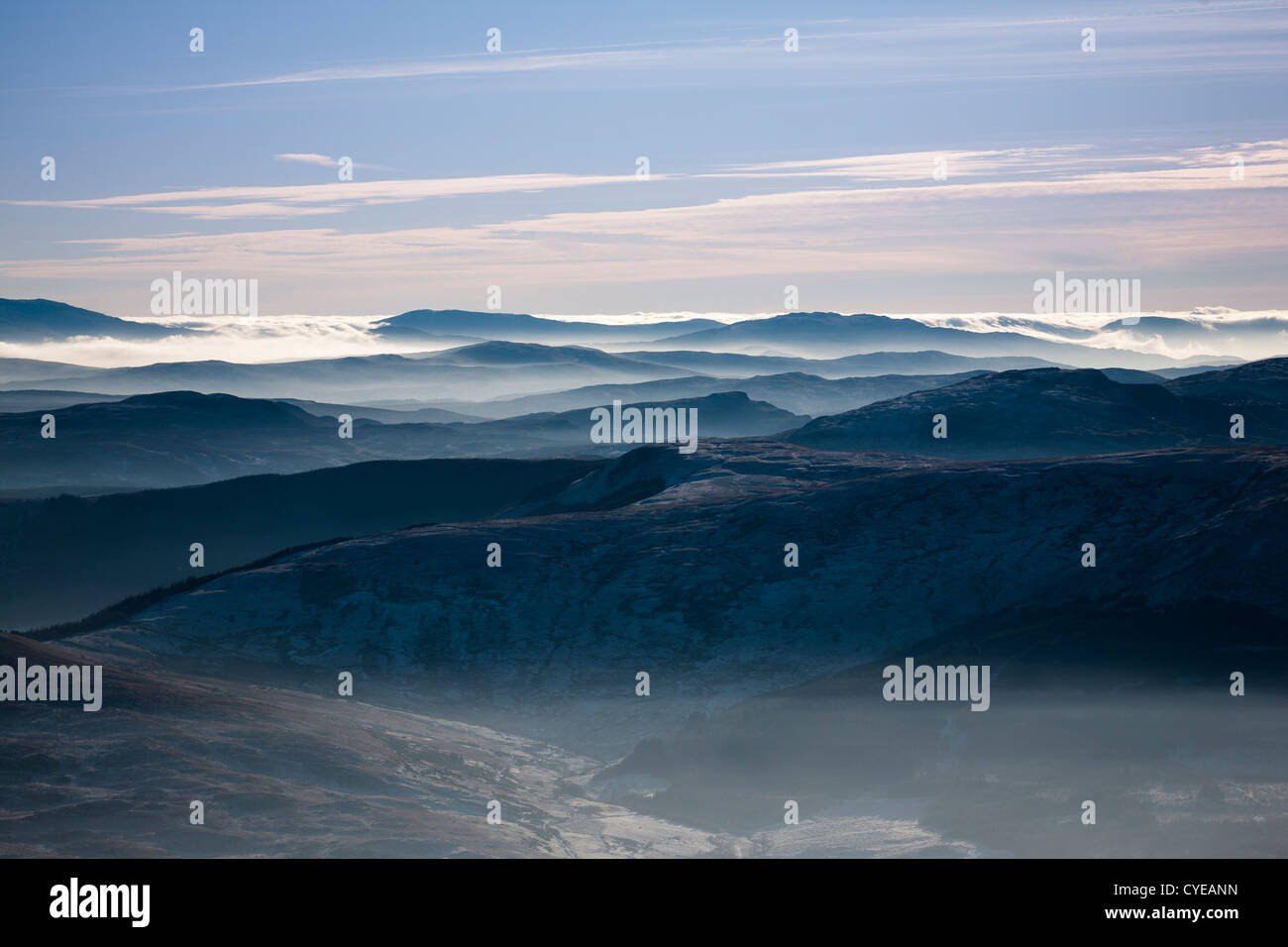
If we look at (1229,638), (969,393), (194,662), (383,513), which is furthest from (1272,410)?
(194,662)

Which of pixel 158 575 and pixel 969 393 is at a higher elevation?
pixel 969 393

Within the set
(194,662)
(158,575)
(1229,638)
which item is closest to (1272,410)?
(1229,638)

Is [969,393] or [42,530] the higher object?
[969,393]

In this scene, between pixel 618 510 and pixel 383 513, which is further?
pixel 383 513

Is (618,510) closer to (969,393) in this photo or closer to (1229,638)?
(1229,638)

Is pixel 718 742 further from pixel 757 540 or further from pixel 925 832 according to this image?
pixel 757 540

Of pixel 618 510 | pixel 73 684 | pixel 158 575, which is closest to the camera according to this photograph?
pixel 73 684

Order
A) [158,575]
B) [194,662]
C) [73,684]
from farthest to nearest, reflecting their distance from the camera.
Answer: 1. [158,575]
2. [194,662]
3. [73,684]

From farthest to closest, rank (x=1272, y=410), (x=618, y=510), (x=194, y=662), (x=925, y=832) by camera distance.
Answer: (x=1272, y=410) → (x=618, y=510) → (x=194, y=662) → (x=925, y=832)

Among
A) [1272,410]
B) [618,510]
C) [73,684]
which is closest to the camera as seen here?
[73,684]
